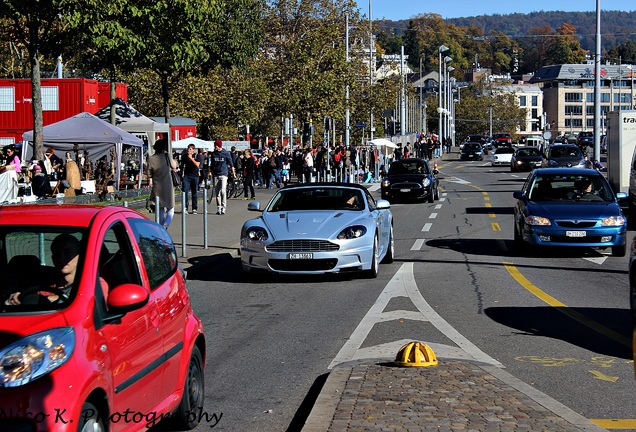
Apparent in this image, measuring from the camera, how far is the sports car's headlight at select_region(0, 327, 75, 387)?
4.66 m

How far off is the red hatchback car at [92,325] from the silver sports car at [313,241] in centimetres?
772

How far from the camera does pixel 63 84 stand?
44.3 metres

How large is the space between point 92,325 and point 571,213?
14.5m

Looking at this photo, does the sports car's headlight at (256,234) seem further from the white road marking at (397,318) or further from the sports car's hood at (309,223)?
the white road marking at (397,318)

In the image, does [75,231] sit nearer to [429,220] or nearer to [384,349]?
[384,349]

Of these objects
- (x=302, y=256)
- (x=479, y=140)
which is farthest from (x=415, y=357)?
(x=479, y=140)

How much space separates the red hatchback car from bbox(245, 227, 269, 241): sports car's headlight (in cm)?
791

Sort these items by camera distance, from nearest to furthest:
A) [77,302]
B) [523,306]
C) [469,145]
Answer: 1. [77,302]
2. [523,306]
3. [469,145]

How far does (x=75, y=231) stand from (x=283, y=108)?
5117 cm

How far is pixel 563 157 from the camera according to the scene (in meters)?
47.7

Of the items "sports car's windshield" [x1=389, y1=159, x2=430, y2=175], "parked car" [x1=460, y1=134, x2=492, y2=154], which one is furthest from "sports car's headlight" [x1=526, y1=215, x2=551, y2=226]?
"parked car" [x1=460, y1=134, x2=492, y2=154]

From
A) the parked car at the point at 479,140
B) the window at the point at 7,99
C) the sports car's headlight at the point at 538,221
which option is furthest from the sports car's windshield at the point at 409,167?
the parked car at the point at 479,140

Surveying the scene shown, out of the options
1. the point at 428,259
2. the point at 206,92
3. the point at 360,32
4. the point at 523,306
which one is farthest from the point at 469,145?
the point at 523,306

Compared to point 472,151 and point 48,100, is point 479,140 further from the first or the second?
point 48,100
